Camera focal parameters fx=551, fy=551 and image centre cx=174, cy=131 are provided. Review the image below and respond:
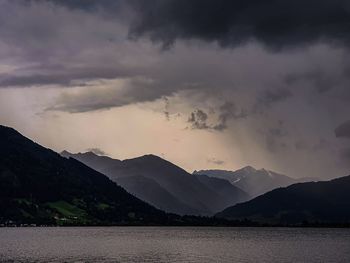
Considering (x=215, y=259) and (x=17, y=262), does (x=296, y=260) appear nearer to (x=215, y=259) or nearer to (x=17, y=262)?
(x=215, y=259)

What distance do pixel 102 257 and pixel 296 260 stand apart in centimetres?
6088

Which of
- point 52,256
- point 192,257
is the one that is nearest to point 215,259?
point 192,257

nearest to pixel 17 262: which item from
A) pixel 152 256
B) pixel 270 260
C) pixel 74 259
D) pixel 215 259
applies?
pixel 74 259

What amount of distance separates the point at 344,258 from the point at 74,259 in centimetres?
8682

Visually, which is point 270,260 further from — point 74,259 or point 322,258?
point 74,259

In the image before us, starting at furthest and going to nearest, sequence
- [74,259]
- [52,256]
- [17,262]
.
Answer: [52,256] < [74,259] < [17,262]

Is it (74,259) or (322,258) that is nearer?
(74,259)

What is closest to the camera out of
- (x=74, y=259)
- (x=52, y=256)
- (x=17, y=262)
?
(x=17, y=262)

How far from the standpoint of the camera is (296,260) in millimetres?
173625

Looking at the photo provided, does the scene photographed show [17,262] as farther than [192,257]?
No

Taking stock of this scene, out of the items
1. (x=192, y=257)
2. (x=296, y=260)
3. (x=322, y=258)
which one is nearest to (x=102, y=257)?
(x=192, y=257)

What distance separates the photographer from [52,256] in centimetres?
17238

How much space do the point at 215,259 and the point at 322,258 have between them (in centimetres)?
3667

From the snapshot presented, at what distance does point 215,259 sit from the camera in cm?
17350
